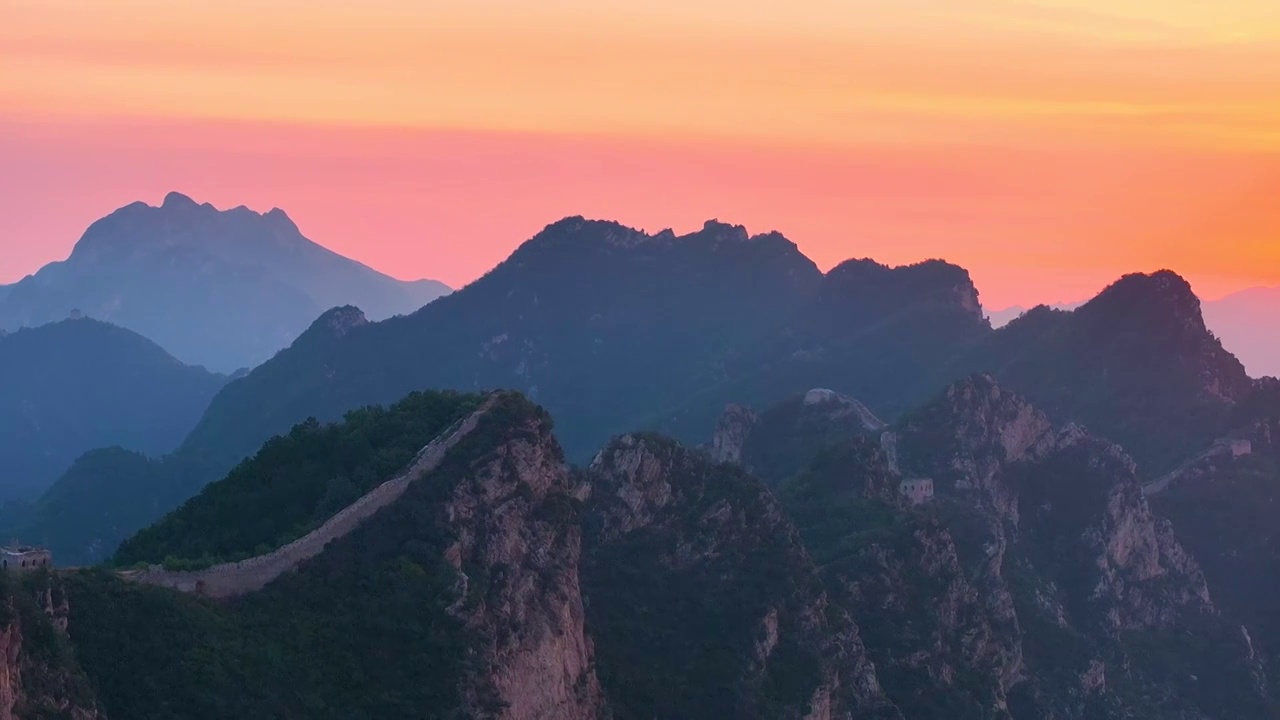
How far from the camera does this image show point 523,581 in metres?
77.2

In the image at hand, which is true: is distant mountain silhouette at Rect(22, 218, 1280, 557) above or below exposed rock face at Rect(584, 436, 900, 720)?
above

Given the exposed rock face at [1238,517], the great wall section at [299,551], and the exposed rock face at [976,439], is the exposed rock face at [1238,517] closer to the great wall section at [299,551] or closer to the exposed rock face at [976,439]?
the exposed rock face at [976,439]

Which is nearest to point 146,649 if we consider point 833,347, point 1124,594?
point 1124,594

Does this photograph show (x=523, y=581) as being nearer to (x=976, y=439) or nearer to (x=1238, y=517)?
(x=976, y=439)

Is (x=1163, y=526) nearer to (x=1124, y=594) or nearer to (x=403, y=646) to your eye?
(x=1124, y=594)

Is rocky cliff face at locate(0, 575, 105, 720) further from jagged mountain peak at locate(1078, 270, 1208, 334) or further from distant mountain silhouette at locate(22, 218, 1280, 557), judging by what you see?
jagged mountain peak at locate(1078, 270, 1208, 334)

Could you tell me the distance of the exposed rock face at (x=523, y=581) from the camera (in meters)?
75.0

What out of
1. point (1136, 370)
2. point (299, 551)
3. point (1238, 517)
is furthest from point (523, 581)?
point (1136, 370)

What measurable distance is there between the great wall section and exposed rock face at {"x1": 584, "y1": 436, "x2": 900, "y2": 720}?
10642 millimetres

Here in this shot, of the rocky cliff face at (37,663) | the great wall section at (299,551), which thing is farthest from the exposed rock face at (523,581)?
the rocky cliff face at (37,663)

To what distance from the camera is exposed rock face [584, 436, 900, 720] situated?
8675cm

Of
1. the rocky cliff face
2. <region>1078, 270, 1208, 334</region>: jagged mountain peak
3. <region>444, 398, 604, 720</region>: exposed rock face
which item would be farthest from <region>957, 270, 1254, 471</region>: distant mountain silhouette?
the rocky cliff face

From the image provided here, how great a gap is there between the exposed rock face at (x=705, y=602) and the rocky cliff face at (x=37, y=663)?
25155 mm

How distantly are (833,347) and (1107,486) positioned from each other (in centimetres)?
6345
